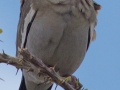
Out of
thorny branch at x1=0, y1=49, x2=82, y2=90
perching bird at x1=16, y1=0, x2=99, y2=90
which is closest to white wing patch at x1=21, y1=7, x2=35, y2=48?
perching bird at x1=16, y1=0, x2=99, y2=90

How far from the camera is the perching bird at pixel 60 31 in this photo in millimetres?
4633

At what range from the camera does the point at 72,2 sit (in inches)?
185

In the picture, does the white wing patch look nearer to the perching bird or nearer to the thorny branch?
the perching bird

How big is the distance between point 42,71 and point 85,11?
110 inches

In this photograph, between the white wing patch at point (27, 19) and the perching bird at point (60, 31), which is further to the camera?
the white wing patch at point (27, 19)

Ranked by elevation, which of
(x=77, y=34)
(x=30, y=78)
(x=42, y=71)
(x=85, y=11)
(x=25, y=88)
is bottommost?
(x=25, y=88)

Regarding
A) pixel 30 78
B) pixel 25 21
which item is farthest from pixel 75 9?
pixel 30 78

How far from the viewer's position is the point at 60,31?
15.2ft

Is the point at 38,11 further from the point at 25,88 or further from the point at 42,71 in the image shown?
the point at 42,71

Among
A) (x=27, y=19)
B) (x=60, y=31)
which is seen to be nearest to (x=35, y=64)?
(x=60, y=31)

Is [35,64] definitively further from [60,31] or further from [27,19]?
[27,19]

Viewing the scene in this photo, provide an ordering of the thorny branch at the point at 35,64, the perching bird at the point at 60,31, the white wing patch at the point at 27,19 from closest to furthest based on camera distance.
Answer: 1. the thorny branch at the point at 35,64
2. the perching bird at the point at 60,31
3. the white wing patch at the point at 27,19

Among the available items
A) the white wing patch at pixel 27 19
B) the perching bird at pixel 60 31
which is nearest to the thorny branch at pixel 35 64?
the perching bird at pixel 60 31

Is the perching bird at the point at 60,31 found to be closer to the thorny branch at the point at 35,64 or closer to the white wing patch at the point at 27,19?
the white wing patch at the point at 27,19
